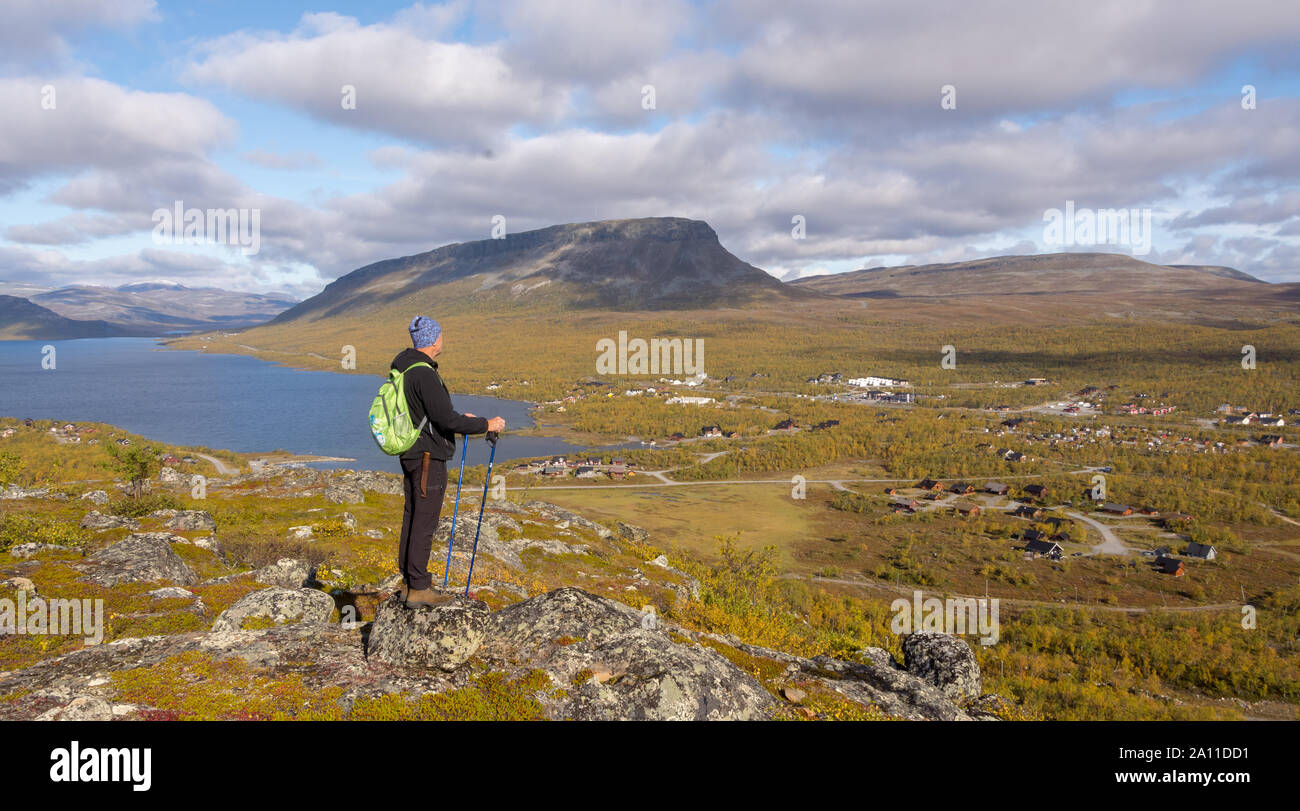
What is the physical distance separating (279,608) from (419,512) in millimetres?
4929

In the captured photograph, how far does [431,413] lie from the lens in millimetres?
7637

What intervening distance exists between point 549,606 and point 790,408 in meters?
152

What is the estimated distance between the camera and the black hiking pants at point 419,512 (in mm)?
7863

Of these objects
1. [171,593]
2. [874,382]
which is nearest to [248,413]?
[171,593]

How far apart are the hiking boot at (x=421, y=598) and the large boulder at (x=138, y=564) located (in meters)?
10.1

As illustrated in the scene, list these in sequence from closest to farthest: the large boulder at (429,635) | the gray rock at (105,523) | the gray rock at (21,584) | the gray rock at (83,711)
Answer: the gray rock at (83,711), the large boulder at (429,635), the gray rock at (21,584), the gray rock at (105,523)

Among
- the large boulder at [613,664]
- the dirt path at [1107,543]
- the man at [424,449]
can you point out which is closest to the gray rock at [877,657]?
the large boulder at [613,664]

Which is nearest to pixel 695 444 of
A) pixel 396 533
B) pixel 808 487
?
pixel 808 487

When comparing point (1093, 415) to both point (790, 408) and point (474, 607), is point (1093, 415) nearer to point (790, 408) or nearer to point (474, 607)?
point (790, 408)

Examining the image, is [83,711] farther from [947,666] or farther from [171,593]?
[947,666]

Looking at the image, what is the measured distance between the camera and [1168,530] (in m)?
68.6

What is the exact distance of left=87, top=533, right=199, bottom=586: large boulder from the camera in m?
13.9

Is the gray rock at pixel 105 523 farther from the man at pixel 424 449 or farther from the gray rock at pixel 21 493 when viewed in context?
the man at pixel 424 449

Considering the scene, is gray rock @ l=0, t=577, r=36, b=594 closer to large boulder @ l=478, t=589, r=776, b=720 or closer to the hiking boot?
the hiking boot
